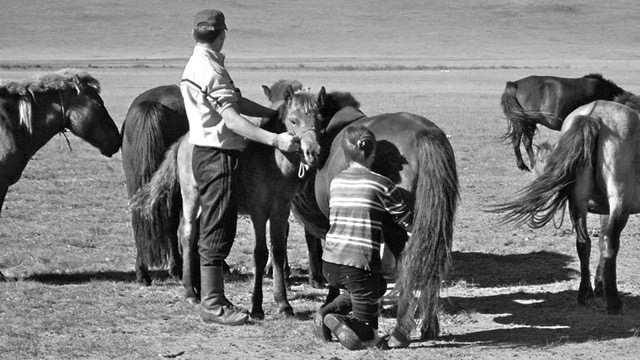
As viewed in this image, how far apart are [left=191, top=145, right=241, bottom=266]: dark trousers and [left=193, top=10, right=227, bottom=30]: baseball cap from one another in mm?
817

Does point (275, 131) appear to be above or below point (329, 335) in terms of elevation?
above

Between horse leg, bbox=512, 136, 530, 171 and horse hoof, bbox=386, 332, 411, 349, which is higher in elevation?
horse leg, bbox=512, 136, 530, 171

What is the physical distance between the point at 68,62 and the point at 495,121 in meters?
37.2

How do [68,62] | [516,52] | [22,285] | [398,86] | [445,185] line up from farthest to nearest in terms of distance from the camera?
[516,52]
[68,62]
[398,86]
[22,285]
[445,185]

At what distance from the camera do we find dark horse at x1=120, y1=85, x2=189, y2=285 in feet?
26.8

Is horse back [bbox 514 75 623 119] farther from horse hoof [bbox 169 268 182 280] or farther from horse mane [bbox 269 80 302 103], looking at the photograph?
horse hoof [bbox 169 268 182 280]

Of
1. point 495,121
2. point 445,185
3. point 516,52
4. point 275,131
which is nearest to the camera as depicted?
point 445,185

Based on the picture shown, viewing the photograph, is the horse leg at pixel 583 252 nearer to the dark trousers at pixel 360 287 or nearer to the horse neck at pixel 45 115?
the dark trousers at pixel 360 287

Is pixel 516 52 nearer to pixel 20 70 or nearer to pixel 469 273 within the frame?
pixel 20 70

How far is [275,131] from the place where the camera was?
22.9 feet

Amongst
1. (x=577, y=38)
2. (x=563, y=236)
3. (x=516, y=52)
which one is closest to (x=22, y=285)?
(x=563, y=236)

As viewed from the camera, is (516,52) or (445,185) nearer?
(445,185)

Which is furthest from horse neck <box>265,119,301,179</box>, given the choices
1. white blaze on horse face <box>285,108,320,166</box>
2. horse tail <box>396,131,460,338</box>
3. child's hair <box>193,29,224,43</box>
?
horse tail <box>396,131,460,338</box>

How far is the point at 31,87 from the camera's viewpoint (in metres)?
8.26
